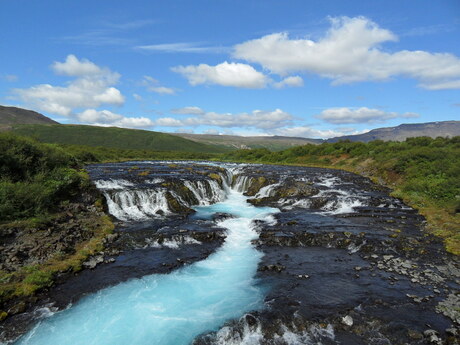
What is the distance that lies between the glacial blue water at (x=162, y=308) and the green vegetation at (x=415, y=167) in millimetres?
12687

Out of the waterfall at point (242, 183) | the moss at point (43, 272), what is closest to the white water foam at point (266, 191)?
the waterfall at point (242, 183)

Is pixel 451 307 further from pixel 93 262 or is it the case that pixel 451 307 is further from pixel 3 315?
pixel 3 315

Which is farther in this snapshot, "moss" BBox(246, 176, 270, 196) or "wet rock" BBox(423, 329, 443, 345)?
"moss" BBox(246, 176, 270, 196)

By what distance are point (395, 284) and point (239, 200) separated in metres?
20.9

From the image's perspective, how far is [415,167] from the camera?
34000 mm

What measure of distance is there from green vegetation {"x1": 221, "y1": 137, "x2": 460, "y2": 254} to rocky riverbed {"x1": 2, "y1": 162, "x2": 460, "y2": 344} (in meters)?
1.58

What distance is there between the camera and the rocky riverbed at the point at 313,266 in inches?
373

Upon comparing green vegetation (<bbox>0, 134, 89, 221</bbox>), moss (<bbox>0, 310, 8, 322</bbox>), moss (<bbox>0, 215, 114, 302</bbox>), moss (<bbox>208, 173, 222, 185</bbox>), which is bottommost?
moss (<bbox>0, 310, 8, 322</bbox>)

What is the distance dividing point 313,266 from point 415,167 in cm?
2763

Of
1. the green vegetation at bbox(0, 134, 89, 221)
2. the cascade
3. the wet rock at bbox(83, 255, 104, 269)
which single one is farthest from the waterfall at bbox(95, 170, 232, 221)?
the cascade

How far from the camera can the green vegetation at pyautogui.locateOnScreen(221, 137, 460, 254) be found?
21.4 meters

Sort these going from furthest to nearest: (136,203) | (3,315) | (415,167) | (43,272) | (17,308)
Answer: (415,167) < (136,203) < (43,272) < (17,308) < (3,315)

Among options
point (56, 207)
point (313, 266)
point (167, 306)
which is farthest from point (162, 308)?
point (56, 207)

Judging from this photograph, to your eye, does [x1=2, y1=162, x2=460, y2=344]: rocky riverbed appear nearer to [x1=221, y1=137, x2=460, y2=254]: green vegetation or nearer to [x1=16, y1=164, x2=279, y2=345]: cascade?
[x1=16, y1=164, x2=279, y2=345]: cascade
